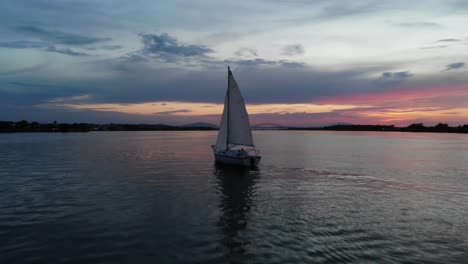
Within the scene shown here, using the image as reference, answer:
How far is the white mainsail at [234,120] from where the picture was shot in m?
47.0

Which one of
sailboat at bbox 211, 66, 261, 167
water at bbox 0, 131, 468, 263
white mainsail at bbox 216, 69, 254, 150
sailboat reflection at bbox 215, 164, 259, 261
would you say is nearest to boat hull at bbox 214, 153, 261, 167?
sailboat at bbox 211, 66, 261, 167

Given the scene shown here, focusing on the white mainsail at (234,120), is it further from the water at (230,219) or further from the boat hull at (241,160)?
the water at (230,219)

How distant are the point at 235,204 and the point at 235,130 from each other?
77.9ft

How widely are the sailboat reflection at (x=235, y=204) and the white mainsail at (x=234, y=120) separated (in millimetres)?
4258

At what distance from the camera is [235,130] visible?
159ft

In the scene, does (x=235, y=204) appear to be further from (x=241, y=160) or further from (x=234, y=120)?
(x=234, y=120)

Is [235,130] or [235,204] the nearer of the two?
[235,204]

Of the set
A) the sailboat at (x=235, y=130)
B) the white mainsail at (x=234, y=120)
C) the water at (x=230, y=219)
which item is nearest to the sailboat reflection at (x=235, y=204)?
the water at (x=230, y=219)

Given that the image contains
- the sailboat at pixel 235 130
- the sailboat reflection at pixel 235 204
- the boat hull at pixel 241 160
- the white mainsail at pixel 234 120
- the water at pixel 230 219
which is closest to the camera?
the water at pixel 230 219

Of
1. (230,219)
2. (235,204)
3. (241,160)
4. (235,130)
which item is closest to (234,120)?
(235,130)

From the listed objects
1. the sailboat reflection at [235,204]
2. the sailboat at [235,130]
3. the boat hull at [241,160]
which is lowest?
the sailboat reflection at [235,204]

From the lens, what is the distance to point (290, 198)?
1080 inches

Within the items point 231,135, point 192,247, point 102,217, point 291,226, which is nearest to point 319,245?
point 291,226

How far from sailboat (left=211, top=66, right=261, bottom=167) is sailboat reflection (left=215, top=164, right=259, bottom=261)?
5.17 feet
